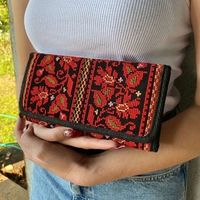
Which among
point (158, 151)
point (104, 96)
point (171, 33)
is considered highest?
point (171, 33)

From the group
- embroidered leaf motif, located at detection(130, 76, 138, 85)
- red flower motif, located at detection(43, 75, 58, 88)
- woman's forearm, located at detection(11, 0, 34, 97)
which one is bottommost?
red flower motif, located at detection(43, 75, 58, 88)

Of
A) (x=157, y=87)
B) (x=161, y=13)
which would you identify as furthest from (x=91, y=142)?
(x=161, y=13)

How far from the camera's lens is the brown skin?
550 millimetres

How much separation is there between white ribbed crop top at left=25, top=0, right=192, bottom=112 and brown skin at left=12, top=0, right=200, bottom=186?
1.9 inches

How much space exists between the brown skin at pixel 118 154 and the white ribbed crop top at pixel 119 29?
0.05 m

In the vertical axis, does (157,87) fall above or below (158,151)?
above

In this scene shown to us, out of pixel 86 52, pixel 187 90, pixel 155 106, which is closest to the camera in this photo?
pixel 155 106

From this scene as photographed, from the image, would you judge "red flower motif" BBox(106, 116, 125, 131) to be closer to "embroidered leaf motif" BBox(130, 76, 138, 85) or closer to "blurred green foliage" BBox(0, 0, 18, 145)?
"embroidered leaf motif" BBox(130, 76, 138, 85)

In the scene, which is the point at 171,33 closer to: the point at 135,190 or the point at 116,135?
the point at 116,135

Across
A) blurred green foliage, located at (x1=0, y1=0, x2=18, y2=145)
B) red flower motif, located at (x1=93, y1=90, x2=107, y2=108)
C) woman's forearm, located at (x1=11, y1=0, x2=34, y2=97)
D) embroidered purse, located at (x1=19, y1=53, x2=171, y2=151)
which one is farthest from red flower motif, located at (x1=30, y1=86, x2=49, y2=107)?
blurred green foliage, located at (x1=0, y1=0, x2=18, y2=145)

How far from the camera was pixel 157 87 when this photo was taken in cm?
50

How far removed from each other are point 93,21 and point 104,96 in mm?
145

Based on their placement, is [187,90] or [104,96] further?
[187,90]

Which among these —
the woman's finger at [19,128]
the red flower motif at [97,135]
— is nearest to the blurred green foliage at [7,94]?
the woman's finger at [19,128]
